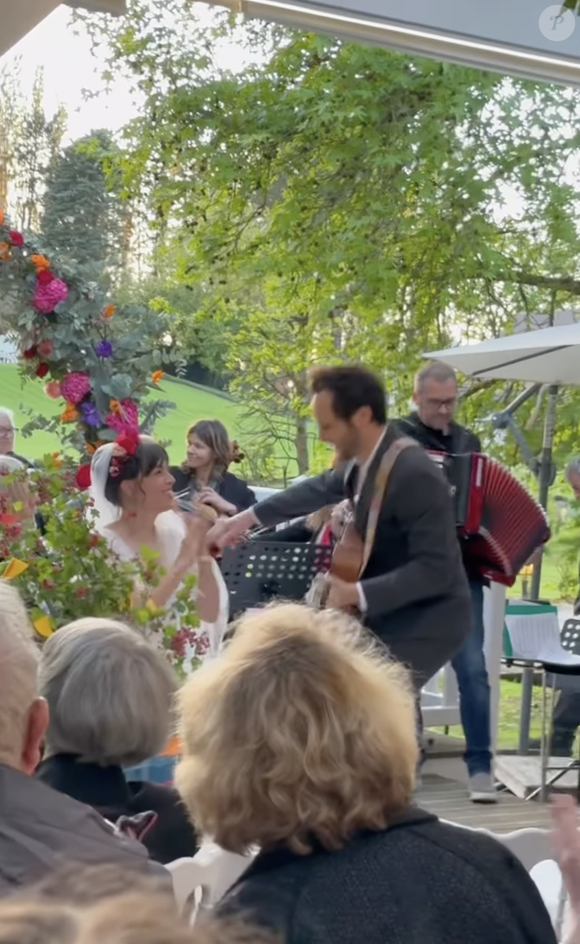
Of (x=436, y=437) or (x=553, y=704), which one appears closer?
(x=436, y=437)

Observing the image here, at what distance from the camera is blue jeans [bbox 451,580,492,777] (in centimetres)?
561

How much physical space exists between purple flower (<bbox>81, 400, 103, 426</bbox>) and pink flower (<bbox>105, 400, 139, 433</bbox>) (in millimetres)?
29

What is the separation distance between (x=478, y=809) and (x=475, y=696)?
1.51ft

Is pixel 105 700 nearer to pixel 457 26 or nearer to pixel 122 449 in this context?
pixel 122 449

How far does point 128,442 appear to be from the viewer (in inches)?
148

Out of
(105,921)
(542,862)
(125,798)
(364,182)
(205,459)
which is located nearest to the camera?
(105,921)

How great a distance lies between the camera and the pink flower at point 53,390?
3941 millimetres

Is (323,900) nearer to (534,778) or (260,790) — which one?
(260,790)

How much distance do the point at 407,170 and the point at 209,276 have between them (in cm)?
228

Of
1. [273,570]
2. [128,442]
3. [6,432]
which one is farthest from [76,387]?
[6,432]

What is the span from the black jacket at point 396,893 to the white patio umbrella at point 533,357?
5.63 metres

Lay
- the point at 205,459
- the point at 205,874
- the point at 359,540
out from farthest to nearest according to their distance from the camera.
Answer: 1. the point at 205,459
2. the point at 359,540
3. the point at 205,874

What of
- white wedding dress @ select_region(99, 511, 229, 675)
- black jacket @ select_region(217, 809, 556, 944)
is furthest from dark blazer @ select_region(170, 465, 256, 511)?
black jacket @ select_region(217, 809, 556, 944)

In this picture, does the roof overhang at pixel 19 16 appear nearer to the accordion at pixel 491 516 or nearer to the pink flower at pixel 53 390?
the pink flower at pixel 53 390
